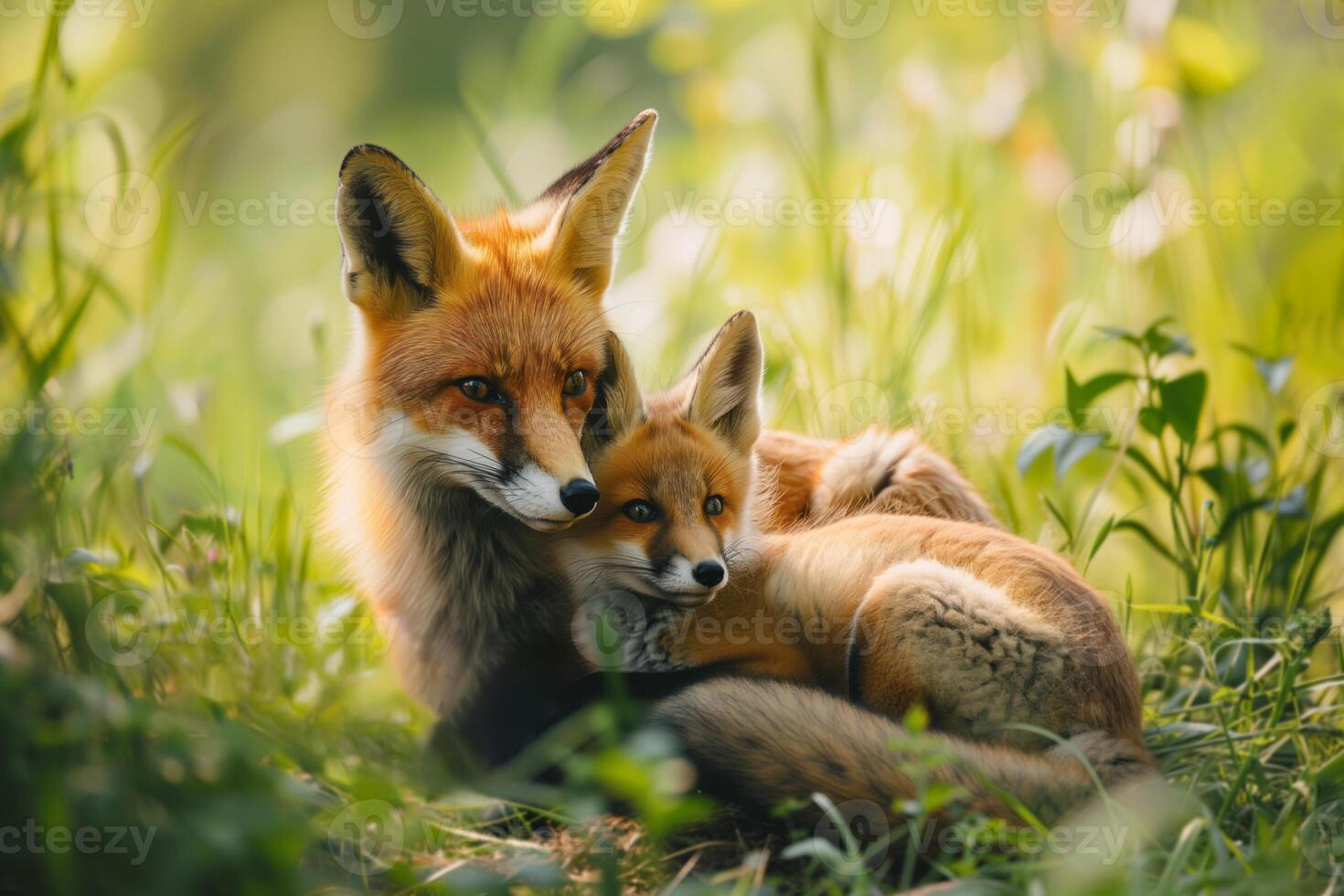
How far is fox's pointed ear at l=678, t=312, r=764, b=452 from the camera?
2881mm

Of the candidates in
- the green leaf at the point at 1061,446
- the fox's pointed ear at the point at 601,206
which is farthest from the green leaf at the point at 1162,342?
the fox's pointed ear at the point at 601,206

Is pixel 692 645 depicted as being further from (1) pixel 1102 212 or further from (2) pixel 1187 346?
(1) pixel 1102 212

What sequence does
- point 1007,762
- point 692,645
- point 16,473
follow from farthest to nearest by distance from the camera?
1. point 692,645
2. point 1007,762
3. point 16,473

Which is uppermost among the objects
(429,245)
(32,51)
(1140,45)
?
(32,51)

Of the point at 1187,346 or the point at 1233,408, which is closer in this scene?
the point at 1187,346

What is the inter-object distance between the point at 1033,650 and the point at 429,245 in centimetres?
173

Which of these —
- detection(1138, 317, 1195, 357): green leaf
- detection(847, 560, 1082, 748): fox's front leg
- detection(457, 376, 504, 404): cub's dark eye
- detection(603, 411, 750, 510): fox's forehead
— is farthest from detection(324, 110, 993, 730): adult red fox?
detection(1138, 317, 1195, 357): green leaf

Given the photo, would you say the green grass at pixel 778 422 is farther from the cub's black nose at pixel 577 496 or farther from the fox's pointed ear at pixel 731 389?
the fox's pointed ear at pixel 731 389

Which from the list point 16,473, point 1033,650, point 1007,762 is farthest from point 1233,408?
point 16,473

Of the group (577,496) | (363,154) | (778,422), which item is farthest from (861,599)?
(778,422)

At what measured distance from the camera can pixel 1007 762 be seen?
6.63 ft

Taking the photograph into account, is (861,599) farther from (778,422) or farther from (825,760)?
(778,422)

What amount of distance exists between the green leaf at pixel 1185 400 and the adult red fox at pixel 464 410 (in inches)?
64.2

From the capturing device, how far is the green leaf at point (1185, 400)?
2908 millimetres
